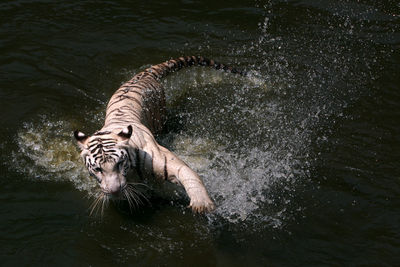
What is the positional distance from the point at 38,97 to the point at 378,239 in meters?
3.61

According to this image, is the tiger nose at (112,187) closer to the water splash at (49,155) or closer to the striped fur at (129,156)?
the striped fur at (129,156)

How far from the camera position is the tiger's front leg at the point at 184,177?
3.06m

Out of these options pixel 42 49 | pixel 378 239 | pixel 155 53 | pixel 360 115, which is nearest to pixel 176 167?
pixel 378 239

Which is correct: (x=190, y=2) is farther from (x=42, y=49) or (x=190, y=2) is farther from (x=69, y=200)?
(x=69, y=200)

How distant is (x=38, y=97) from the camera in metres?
5.02

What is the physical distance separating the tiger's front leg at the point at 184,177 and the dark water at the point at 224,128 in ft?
1.12

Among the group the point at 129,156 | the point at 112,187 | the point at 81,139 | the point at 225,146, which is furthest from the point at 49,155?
the point at 225,146

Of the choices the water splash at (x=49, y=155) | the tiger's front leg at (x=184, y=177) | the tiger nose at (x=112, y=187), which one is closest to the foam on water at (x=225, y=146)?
the water splash at (x=49, y=155)

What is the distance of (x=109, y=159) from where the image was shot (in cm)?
307

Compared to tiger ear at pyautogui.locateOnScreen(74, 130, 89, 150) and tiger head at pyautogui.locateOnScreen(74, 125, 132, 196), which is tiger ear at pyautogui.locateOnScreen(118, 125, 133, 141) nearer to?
tiger head at pyautogui.locateOnScreen(74, 125, 132, 196)

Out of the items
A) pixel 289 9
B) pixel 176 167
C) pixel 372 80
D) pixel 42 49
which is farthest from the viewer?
pixel 289 9

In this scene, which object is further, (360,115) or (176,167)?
(360,115)

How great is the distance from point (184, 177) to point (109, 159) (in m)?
0.51

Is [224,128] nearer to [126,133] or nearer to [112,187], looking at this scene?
[126,133]
